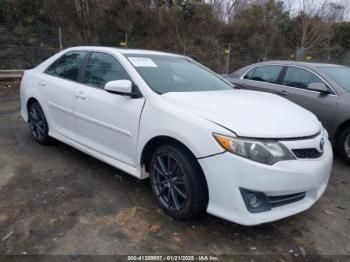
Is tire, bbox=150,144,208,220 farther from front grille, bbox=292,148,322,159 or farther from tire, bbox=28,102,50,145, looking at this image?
tire, bbox=28,102,50,145

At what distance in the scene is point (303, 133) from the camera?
2762 mm

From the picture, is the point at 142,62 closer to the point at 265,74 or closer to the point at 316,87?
the point at 316,87

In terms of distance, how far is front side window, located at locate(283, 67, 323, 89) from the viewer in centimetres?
532

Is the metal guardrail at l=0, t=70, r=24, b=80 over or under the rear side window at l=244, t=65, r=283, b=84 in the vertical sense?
under

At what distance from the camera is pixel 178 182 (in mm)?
2887

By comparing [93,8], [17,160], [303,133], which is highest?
[93,8]

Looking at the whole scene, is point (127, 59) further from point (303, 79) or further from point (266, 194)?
point (303, 79)

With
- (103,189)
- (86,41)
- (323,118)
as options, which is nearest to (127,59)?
(103,189)

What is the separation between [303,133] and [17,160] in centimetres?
353

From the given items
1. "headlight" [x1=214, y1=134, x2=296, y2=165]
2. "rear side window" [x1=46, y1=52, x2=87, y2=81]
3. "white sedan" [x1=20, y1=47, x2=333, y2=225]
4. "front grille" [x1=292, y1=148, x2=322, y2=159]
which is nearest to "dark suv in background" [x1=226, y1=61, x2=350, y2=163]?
"white sedan" [x1=20, y1=47, x2=333, y2=225]

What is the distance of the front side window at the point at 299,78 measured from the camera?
5.32 m

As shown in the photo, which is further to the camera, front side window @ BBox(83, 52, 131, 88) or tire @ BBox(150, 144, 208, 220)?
front side window @ BBox(83, 52, 131, 88)

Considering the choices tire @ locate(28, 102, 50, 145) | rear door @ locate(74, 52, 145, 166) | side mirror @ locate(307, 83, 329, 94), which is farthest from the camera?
side mirror @ locate(307, 83, 329, 94)

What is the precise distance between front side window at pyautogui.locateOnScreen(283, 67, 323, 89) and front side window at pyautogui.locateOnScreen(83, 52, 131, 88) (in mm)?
3314
